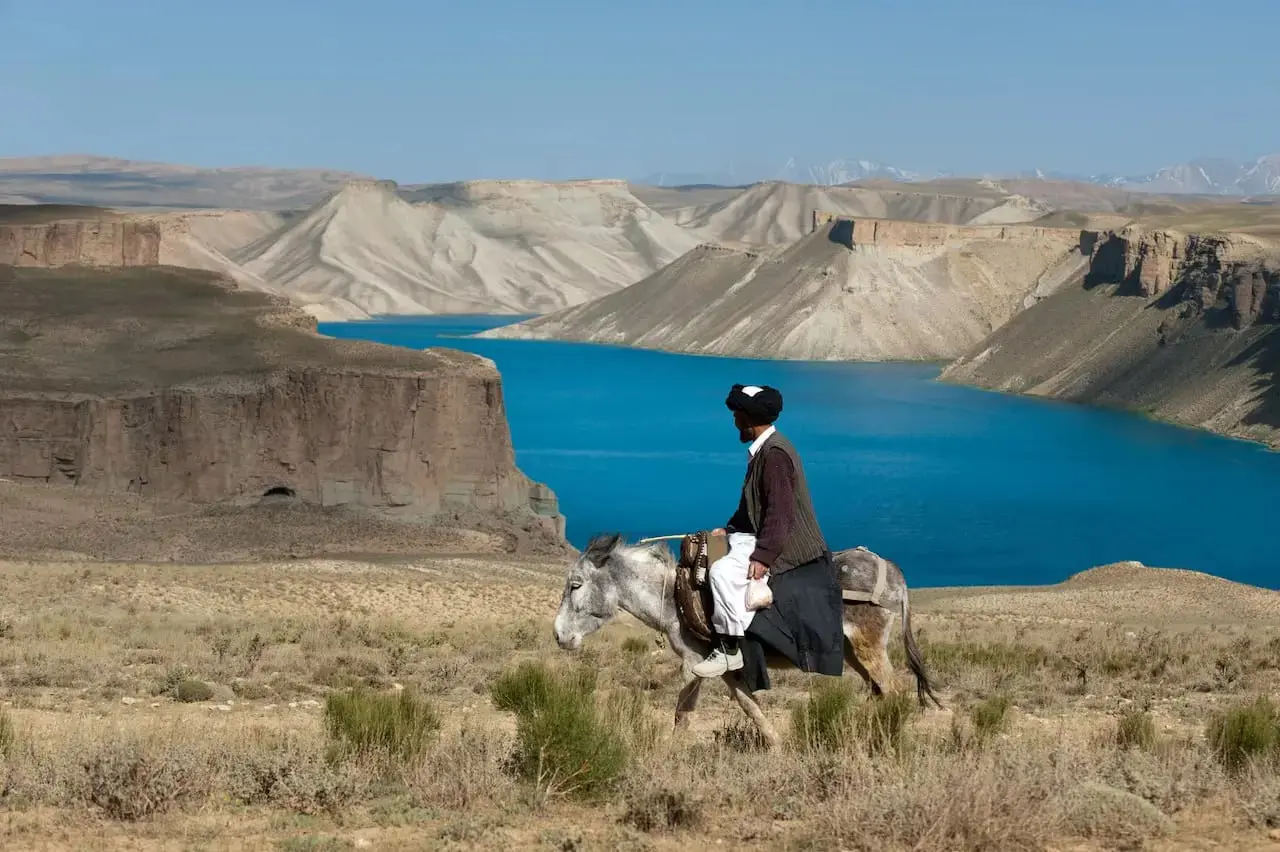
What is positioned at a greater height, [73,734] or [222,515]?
[73,734]

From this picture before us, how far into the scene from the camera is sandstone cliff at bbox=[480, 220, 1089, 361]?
447ft

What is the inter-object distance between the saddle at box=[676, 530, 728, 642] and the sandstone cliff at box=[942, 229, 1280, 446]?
7590 centimetres

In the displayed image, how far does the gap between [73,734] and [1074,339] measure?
10893 centimetres

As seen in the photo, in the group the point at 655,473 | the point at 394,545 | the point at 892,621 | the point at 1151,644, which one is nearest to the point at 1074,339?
the point at 655,473

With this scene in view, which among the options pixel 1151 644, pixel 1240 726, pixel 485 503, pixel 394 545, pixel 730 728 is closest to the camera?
pixel 1240 726

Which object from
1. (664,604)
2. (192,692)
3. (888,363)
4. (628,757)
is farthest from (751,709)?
(888,363)

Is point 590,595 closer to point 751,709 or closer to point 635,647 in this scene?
A: point 751,709

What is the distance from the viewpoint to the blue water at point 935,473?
162 feet

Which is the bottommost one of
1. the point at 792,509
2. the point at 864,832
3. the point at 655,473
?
the point at 655,473

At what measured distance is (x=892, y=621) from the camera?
9.76m

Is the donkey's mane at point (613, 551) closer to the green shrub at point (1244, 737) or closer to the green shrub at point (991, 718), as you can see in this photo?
the green shrub at point (991, 718)

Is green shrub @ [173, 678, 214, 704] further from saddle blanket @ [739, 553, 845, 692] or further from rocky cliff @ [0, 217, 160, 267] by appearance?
rocky cliff @ [0, 217, 160, 267]

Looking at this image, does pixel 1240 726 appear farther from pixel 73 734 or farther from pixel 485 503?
pixel 485 503

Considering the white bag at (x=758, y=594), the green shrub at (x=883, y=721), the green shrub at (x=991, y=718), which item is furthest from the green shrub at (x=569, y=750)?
the green shrub at (x=991, y=718)
